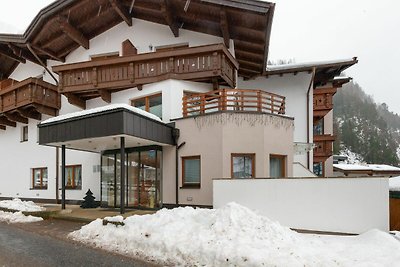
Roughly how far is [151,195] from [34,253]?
260 inches

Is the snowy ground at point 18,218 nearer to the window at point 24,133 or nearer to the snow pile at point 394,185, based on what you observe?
the window at point 24,133

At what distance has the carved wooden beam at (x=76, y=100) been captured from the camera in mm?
16102

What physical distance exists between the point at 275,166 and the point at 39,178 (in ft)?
48.4

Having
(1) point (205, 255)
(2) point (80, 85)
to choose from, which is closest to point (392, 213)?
(1) point (205, 255)

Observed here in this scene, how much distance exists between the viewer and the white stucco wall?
59.6 feet

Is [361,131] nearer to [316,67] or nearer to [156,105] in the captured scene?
[316,67]

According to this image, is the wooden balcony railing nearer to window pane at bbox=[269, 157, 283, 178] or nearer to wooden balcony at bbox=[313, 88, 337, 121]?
window pane at bbox=[269, 157, 283, 178]

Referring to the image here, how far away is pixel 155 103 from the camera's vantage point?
14367mm

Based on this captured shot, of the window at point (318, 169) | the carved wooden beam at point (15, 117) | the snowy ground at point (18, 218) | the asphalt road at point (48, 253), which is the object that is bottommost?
the snowy ground at point (18, 218)

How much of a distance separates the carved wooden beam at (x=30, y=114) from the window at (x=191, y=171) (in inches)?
462

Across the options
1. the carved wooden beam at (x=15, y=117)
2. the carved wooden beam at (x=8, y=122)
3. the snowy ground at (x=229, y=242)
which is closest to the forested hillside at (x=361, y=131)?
the carved wooden beam at (x=15, y=117)

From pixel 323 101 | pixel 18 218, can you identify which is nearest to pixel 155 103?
pixel 18 218

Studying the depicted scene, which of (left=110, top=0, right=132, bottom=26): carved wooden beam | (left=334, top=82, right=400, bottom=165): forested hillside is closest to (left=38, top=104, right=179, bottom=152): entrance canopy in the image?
(left=110, top=0, right=132, bottom=26): carved wooden beam

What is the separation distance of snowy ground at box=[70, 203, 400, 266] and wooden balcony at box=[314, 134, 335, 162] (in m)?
12.6
